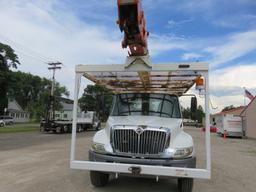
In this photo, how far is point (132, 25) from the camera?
588cm

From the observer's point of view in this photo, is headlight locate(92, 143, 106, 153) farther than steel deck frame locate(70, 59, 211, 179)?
Yes

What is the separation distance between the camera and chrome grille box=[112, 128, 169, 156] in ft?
18.6

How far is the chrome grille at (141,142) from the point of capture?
18.6ft

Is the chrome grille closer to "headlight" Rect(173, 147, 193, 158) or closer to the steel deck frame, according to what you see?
"headlight" Rect(173, 147, 193, 158)

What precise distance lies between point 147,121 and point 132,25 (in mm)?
2044

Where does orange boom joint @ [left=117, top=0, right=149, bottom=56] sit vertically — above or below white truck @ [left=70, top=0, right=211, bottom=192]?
above

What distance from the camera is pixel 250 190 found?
7004mm

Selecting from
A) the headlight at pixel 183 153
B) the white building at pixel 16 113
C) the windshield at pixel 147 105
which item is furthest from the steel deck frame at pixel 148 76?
the white building at pixel 16 113

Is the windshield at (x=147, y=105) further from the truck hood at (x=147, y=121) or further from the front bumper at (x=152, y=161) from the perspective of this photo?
the front bumper at (x=152, y=161)

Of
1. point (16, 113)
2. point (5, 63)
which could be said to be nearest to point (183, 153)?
point (5, 63)

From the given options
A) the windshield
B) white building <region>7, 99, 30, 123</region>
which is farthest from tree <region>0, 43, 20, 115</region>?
the windshield

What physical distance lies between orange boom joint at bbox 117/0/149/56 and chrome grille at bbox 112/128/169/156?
5.73ft

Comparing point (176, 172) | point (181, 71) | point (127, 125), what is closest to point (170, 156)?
point (176, 172)

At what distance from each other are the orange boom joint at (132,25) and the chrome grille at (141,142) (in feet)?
5.73
